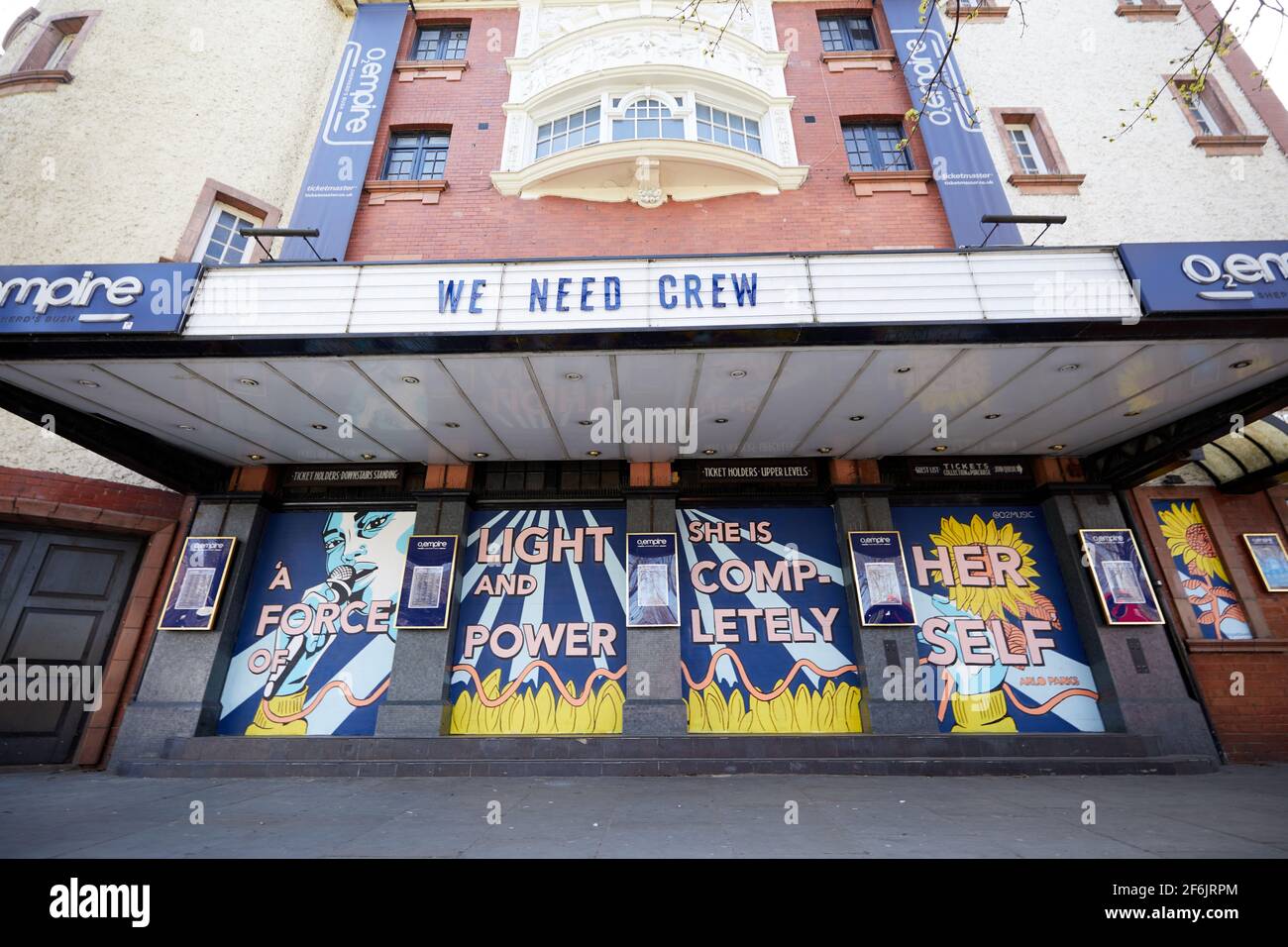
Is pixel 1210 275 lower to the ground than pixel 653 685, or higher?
higher

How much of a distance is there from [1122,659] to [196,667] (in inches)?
585

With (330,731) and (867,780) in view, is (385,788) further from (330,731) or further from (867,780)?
(867,780)

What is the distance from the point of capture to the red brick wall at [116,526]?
28.6 ft

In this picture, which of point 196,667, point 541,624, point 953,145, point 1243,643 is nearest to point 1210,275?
point 1243,643

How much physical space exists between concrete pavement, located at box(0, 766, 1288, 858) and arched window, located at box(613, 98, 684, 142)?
37.7 ft

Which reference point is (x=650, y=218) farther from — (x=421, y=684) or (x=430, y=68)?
(x=421, y=684)

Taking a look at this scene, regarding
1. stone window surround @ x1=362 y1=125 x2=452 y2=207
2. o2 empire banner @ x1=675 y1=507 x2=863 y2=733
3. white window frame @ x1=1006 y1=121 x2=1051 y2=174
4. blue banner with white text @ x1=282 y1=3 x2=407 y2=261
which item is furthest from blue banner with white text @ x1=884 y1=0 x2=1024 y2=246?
blue banner with white text @ x1=282 y1=3 x2=407 y2=261

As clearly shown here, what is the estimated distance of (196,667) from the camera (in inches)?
340

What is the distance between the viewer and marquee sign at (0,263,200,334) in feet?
20.5

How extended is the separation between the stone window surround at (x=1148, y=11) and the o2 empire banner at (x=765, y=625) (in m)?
15.2

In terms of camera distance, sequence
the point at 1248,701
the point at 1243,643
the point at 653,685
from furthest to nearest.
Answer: the point at 1243,643 → the point at 1248,701 → the point at 653,685

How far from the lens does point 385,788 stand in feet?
22.4

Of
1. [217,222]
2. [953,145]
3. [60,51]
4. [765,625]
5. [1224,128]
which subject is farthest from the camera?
[1224,128]

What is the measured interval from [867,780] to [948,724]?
240 cm
